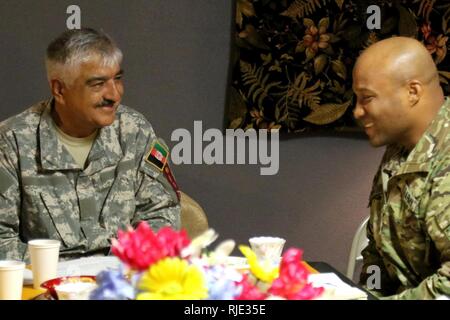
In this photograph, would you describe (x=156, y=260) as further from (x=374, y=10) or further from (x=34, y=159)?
(x=374, y=10)

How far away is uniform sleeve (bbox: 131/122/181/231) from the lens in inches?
109

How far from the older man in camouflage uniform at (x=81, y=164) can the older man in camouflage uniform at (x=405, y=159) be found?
2.61 ft

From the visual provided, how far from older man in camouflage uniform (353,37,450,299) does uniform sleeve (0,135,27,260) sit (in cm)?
111

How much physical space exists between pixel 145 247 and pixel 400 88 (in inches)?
51.3

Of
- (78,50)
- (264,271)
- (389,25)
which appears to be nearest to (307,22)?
(389,25)

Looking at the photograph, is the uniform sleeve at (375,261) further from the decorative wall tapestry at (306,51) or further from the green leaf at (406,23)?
the green leaf at (406,23)

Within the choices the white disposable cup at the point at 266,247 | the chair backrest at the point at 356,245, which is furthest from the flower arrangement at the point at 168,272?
the chair backrest at the point at 356,245

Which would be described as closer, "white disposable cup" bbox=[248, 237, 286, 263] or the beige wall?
"white disposable cup" bbox=[248, 237, 286, 263]

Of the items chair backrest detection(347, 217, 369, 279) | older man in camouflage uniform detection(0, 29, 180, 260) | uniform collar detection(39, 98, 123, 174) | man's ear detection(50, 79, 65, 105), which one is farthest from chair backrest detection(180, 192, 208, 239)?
man's ear detection(50, 79, 65, 105)

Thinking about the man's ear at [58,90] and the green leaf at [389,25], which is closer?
the man's ear at [58,90]

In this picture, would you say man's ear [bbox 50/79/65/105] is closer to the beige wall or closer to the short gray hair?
the short gray hair

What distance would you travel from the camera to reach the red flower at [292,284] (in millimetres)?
1310
